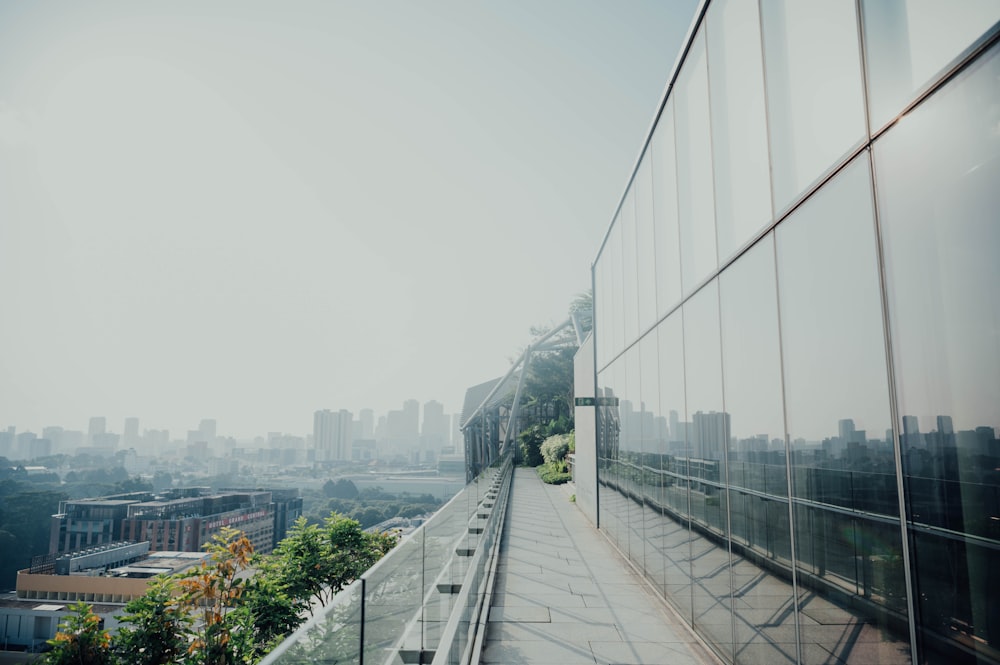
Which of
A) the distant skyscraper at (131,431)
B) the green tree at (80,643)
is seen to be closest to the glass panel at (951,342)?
the green tree at (80,643)

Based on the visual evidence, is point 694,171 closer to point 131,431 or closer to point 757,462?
point 757,462

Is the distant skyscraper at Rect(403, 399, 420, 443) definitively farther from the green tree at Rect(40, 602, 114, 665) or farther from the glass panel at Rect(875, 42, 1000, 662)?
the glass panel at Rect(875, 42, 1000, 662)

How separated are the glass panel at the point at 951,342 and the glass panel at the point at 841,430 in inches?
8.4

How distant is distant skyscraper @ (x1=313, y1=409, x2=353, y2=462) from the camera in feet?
354

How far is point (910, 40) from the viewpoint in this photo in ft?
9.14

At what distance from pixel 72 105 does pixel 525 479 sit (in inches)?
5398

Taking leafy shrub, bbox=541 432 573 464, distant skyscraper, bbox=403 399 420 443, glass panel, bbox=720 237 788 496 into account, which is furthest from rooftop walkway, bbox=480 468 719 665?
distant skyscraper, bbox=403 399 420 443

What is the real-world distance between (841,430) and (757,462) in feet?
4.57

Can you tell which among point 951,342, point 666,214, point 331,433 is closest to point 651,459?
point 666,214

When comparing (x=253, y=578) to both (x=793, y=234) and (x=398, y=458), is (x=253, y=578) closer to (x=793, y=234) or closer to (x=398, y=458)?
(x=793, y=234)

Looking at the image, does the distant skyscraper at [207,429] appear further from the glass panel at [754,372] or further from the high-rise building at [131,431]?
the glass panel at [754,372]

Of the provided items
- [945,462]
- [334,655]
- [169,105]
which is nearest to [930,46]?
[945,462]

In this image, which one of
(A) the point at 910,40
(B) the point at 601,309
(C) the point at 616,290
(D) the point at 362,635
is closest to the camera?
(D) the point at 362,635

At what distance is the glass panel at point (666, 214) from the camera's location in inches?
295
